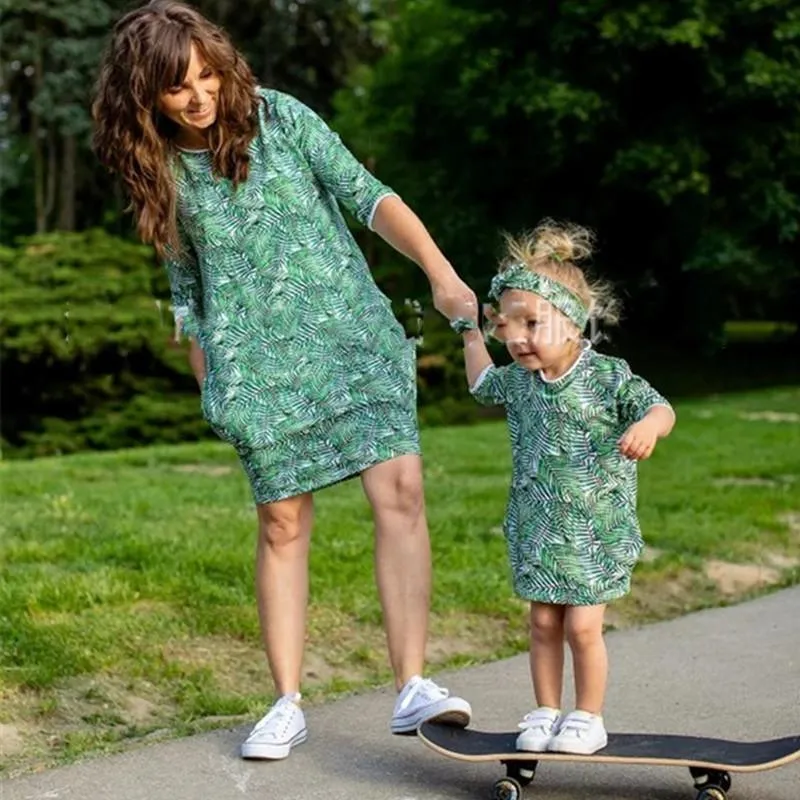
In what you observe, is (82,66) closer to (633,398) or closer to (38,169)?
(38,169)

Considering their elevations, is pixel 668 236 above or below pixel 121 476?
above

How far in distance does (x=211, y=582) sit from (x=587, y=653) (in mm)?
2520

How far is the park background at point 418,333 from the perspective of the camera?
5414mm

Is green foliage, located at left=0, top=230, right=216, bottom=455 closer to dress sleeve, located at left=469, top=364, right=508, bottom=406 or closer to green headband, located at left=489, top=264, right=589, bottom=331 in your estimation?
dress sleeve, located at left=469, top=364, right=508, bottom=406

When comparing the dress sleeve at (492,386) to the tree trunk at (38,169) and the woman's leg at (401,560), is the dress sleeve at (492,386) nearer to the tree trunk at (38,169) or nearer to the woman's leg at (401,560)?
the woman's leg at (401,560)

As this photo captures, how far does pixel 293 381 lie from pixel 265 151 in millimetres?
605

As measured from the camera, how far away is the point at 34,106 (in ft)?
98.4

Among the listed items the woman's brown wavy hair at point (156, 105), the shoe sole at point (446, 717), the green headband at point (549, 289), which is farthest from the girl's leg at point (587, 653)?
the woman's brown wavy hair at point (156, 105)

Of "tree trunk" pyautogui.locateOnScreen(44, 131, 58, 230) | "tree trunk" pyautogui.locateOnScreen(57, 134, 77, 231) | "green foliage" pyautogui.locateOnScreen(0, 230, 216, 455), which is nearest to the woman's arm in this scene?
"green foliage" pyautogui.locateOnScreen(0, 230, 216, 455)

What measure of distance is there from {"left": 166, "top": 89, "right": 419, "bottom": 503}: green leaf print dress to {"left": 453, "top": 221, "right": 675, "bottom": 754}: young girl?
51cm

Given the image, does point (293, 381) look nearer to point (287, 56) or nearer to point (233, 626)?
point (233, 626)

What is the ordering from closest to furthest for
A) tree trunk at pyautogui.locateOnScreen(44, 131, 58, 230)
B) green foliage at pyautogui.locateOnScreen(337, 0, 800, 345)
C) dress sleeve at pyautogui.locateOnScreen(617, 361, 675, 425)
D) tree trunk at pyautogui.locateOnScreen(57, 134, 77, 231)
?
dress sleeve at pyautogui.locateOnScreen(617, 361, 675, 425) → green foliage at pyautogui.locateOnScreen(337, 0, 800, 345) → tree trunk at pyautogui.locateOnScreen(57, 134, 77, 231) → tree trunk at pyautogui.locateOnScreen(44, 131, 58, 230)

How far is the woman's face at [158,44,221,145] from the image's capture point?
13.1 ft

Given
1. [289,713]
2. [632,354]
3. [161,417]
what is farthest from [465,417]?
[289,713]
